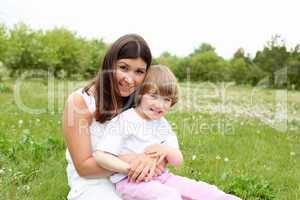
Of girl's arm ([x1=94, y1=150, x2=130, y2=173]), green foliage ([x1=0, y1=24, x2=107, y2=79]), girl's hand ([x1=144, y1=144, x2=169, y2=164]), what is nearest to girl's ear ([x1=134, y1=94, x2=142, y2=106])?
girl's hand ([x1=144, y1=144, x2=169, y2=164])

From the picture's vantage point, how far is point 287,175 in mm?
5055

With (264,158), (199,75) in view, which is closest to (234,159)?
(264,158)

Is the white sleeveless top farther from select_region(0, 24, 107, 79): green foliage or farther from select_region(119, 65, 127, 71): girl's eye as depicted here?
select_region(0, 24, 107, 79): green foliage

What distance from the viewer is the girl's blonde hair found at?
3.08 m

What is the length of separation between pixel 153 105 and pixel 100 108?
43 centimetres

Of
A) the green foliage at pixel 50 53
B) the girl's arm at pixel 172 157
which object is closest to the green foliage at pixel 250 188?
the girl's arm at pixel 172 157

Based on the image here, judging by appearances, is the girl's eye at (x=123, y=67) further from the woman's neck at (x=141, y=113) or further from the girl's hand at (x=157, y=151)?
the girl's hand at (x=157, y=151)

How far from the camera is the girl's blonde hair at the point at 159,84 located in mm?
3076

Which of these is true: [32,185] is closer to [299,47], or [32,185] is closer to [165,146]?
[165,146]

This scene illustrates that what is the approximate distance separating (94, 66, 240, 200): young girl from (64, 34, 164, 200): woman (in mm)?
106

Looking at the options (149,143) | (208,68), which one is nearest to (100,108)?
(149,143)

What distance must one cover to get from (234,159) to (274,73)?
3440 cm

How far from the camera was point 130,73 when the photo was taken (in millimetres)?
3164

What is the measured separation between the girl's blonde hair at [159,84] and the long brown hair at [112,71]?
12cm
